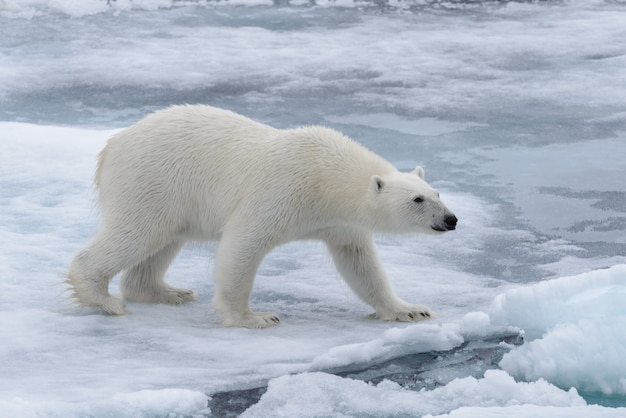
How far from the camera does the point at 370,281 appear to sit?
5.45 metres

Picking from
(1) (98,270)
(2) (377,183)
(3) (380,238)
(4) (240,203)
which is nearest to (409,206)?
(2) (377,183)

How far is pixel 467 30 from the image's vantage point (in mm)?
12617

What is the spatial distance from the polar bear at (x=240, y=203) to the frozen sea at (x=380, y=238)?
0.21 m

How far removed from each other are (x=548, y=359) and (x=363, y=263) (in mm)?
1203

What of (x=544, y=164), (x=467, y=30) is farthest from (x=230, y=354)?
(x=467, y=30)

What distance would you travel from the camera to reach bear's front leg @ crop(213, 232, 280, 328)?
514 cm

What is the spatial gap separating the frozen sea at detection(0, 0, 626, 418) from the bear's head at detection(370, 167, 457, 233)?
1.52 ft

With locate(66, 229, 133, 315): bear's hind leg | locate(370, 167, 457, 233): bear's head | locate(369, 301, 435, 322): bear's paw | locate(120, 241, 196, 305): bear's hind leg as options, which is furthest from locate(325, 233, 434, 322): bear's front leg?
locate(66, 229, 133, 315): bear's hind leg

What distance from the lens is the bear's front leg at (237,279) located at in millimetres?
5137

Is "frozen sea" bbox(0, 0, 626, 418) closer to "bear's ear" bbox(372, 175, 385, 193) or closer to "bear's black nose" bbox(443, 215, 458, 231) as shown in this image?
"bear's black nose" bbox(443, 215, 458, 231)

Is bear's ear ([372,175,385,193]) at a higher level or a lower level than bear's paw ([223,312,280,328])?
higher

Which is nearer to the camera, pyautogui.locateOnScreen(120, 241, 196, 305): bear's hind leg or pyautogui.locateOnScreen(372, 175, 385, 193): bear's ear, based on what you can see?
pyautogui.locateOnScreen(372, 175, 385, 193): bear's ear

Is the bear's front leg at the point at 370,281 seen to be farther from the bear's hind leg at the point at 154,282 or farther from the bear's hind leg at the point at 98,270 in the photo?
the bear's hind leg at the point at 98,270

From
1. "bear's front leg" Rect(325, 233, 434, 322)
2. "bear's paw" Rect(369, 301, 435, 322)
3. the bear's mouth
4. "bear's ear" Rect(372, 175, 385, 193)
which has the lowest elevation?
"bear's paw" Rect(369, 301, 435, 322)
